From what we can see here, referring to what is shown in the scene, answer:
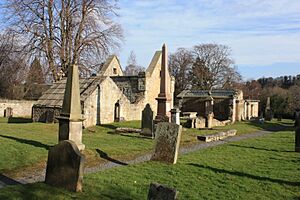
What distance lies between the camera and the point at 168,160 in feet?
33.6

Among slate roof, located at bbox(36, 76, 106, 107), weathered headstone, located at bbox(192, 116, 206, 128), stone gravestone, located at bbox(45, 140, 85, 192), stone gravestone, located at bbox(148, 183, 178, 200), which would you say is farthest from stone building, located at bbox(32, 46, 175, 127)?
stone gravestone, located at bbox(148, 183, 178, 200)

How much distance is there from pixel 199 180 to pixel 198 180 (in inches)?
1.1

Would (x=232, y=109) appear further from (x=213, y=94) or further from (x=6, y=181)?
(x=6, y=181)

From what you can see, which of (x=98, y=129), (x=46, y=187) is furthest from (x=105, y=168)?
(x=98, y=129)

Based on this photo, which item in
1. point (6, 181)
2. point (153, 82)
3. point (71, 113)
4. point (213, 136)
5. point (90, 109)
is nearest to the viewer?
point (6, 181)

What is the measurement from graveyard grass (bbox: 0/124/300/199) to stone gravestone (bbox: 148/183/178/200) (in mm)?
2196

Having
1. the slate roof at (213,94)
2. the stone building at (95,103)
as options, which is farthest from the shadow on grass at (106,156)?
the slate roof at (213,94)

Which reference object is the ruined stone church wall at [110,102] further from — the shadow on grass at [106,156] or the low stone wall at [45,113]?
the shadow on grass at [106,156]

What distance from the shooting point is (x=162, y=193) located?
4523 mm

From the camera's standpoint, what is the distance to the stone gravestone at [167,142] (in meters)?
10.2

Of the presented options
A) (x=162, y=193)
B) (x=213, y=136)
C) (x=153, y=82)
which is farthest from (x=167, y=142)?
(x=153, y=82)

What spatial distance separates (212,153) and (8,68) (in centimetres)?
4389

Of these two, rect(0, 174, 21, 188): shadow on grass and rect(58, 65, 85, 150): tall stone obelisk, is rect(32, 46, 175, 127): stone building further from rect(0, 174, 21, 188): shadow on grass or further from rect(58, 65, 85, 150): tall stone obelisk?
rect(0, 174, 21, 188): shadow on grass

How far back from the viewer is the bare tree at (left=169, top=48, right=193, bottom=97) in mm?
61438
